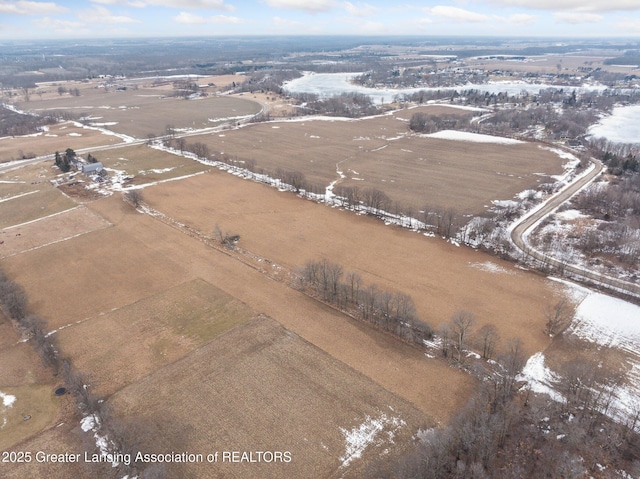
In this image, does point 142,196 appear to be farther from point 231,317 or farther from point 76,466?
point 76,466

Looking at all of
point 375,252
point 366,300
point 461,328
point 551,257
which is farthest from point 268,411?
point 551,257

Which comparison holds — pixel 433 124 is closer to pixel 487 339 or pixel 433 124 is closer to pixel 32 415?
pixel 487 339

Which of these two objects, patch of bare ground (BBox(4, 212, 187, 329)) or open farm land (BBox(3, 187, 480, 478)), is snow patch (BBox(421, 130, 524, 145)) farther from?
patch of bare ground (BBox(4, 212, 187, 329))

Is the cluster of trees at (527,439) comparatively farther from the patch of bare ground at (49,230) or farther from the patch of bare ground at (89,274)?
the patch of bare ground at (49,230)

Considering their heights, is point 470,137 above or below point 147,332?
above

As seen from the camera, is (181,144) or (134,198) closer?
(134,198)

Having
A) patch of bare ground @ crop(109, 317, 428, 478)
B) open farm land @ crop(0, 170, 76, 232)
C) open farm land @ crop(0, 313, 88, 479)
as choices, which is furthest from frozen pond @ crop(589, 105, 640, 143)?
open farm land @ crop(0, 170, 76, 232)
